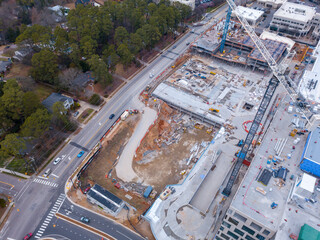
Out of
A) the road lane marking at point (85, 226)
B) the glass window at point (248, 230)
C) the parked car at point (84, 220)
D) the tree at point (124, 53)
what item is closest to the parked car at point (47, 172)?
the road lane marking at point (85, 226)

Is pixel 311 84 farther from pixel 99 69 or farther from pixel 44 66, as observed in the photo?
pixel 44 66

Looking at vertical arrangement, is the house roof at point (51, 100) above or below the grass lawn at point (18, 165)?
above

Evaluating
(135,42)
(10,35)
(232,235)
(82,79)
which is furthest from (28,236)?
(10,35)

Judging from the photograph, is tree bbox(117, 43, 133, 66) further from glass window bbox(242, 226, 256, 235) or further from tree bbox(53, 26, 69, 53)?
glass window bbox(242, 226, 256, 235)

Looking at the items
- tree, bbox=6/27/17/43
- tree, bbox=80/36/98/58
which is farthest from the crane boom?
tree, bbox=6/27/17/43

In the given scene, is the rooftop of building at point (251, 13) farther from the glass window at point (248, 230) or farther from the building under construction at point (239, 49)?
the glass window at point (248, 230)
